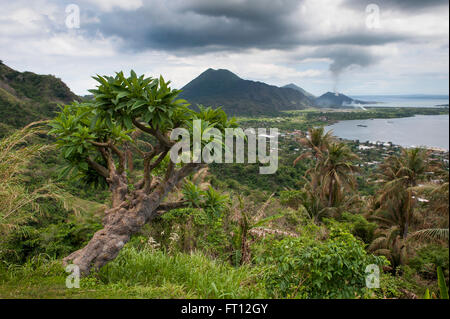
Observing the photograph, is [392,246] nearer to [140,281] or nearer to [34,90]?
[140,281]

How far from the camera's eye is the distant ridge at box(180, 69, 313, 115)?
285ft

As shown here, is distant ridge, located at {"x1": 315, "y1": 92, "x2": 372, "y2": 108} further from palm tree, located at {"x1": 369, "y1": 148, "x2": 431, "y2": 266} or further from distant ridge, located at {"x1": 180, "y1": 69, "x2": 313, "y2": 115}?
palm tree, located at {"x1": 369, "y1": 148, "x2": 431, "y2": 266}

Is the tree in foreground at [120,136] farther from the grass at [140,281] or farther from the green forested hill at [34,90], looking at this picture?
the green forested hill at [34,90]

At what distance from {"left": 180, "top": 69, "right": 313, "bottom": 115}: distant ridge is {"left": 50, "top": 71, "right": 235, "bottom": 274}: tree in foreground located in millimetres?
77590

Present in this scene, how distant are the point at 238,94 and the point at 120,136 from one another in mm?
104690

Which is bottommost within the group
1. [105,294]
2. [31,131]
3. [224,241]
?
[224,241]

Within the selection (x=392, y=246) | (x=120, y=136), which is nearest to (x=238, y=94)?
(x=392, y=246)

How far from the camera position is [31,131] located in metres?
4.06

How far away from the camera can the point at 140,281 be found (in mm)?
3479

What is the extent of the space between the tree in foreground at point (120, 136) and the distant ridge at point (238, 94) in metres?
77.6

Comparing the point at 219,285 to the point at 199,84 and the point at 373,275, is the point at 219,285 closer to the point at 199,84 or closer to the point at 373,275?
the point at 373,275

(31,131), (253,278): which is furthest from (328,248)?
(31,131)

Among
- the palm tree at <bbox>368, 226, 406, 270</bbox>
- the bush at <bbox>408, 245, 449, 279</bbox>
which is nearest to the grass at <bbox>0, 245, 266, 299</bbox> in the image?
the bush at <bbox>408, 245, 449, 279</bbox>
